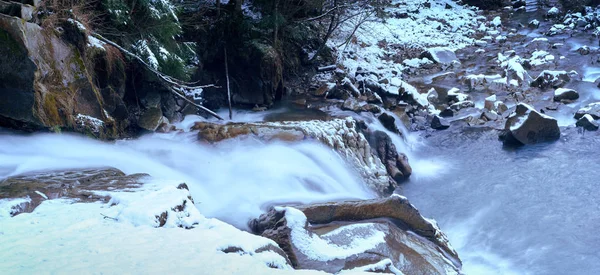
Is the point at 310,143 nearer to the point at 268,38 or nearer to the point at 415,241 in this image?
the point at 415,241

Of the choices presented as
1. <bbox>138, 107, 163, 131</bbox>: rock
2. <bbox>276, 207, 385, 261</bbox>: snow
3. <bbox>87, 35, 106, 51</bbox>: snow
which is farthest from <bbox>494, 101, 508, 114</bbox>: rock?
<bbox>87, 35, 106, 51</bbox>: snow

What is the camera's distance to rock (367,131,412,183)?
10.0 m

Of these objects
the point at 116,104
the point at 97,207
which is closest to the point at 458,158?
the point at 116,104

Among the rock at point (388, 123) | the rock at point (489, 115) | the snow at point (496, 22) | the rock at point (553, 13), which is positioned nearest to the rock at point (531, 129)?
the rock at point (489, 115)

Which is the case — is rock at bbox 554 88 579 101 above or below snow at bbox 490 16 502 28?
below

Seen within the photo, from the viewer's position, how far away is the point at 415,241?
573 centimetres

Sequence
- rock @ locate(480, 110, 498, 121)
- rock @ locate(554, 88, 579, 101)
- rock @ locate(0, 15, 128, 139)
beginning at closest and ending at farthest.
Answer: rock @ locate(0, 15, 128, 139)
rock @ locate(480, 110, 498, 121)
rock @ locate(554, 88, 579, 101)

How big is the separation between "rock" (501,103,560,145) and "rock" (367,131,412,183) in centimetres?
257

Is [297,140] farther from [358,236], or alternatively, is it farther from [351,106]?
[358,236]

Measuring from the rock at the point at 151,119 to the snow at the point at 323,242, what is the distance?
176 inches

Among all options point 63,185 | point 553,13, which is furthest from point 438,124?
point 553,13

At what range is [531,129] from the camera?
1116 cm

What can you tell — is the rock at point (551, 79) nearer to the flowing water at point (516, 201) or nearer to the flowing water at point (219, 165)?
the flowing water at point (516, 201)

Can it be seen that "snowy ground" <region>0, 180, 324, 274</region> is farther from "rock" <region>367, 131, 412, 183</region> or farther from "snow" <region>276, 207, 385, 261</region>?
"rock" <region>367, 131, 412, 183</region>
